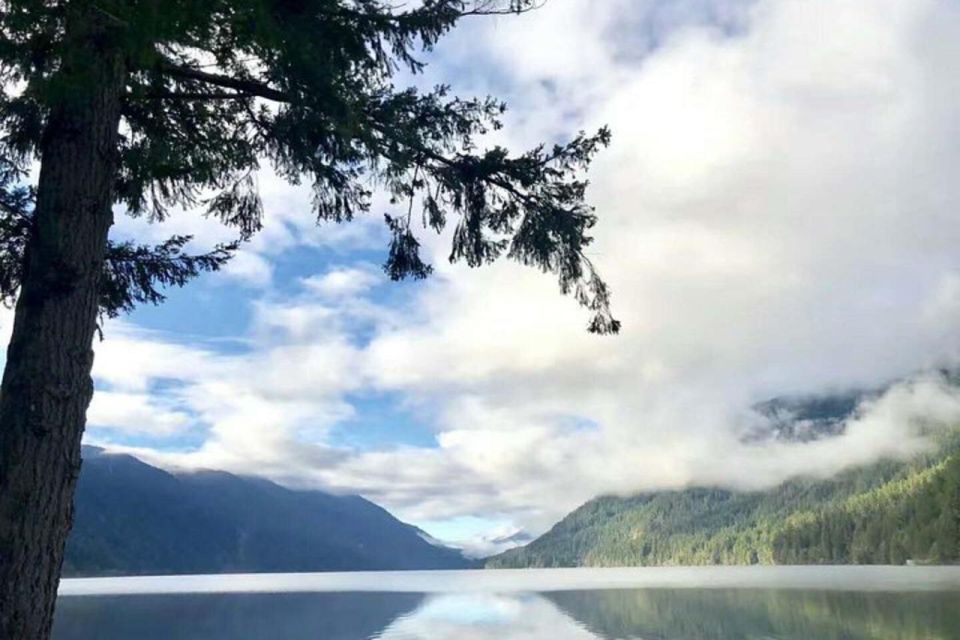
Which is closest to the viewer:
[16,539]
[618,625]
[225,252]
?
[16,539]

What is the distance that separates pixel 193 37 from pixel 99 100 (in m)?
0.92

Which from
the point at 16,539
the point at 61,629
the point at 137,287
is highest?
the point at 137,287

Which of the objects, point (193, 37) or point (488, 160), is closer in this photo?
point (193, 37)

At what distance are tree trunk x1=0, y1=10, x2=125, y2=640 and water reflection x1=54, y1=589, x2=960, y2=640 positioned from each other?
42.6 m

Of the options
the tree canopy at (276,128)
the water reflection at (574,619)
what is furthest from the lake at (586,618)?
the tree canopy at (276,128)

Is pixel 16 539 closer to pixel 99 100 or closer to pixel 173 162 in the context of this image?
pixel 99 100

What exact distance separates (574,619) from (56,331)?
59.2m

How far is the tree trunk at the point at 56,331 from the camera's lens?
5.53m

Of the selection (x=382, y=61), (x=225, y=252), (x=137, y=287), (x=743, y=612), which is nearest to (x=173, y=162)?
(x=225, y=252)

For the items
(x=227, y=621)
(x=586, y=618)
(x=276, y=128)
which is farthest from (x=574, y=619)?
(x=276, y=128)

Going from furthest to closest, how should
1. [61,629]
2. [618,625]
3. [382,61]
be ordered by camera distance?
[61,629] → [618,625] → [382,61]

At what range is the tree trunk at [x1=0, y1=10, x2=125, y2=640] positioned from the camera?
5531 millimetres

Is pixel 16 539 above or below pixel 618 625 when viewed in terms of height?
above

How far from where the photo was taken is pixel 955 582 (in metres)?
80.7
